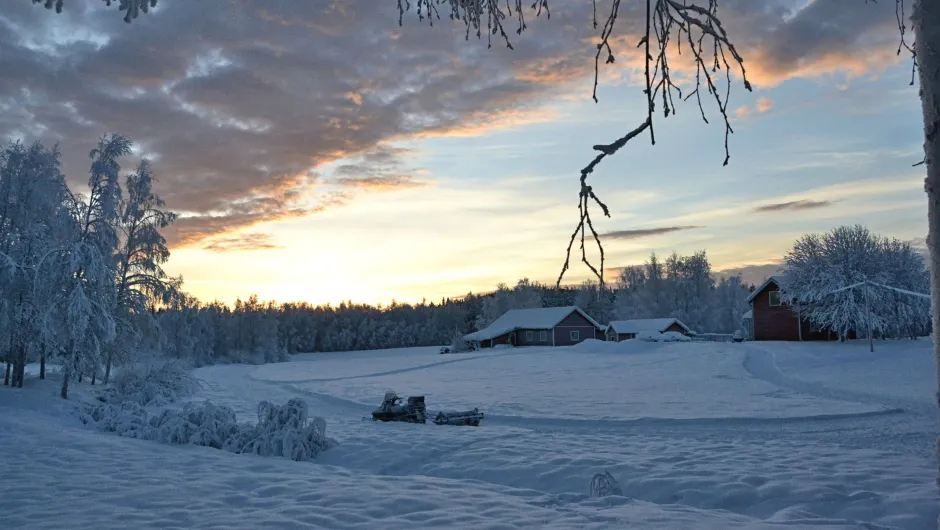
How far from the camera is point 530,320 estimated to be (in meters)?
69.8

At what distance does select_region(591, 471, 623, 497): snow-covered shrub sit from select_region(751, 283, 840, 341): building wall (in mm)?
45390

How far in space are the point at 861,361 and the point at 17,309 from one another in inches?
1522

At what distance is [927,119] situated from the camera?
2617mm

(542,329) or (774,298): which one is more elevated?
(774,298)

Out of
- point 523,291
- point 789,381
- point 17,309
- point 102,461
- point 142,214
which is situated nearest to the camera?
point 102,461

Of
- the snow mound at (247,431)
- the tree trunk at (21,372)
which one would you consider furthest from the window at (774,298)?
the tree trunk at (21,372)

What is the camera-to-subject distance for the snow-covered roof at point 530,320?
67.1 m

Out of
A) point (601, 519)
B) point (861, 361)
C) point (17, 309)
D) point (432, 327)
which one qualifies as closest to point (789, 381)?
point (861, 361)

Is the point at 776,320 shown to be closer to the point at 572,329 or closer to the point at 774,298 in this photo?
the point at 774,298

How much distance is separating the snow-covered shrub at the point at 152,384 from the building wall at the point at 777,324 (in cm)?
4260

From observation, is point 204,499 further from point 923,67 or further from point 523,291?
point 523,291

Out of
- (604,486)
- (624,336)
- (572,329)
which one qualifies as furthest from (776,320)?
(604,486)

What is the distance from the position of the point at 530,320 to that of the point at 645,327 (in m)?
15.8

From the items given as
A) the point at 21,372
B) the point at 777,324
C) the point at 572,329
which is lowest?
the point at 21,372
